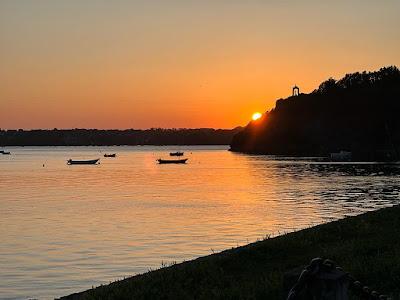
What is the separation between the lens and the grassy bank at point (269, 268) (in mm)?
14117

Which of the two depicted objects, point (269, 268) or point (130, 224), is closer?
point (269, 268)

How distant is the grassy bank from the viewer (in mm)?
14117

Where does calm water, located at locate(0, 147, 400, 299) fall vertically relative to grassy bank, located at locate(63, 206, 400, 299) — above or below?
below

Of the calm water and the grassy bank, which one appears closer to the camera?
the grassy bank

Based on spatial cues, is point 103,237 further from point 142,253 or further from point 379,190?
point 379,190

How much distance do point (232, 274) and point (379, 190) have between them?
69061 mm

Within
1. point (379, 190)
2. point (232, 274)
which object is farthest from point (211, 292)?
point (379, 190)

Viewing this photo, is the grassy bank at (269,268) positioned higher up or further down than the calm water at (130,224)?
higher up

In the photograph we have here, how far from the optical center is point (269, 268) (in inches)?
693

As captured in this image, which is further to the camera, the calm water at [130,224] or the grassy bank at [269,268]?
the calm water at [130,224]

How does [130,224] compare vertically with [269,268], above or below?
below

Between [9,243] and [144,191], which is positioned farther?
[144,191]

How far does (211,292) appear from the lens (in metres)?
14.4

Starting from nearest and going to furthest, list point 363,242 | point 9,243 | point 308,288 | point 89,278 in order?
point 308,288, point 363,242, point 89,278, point 9,243
